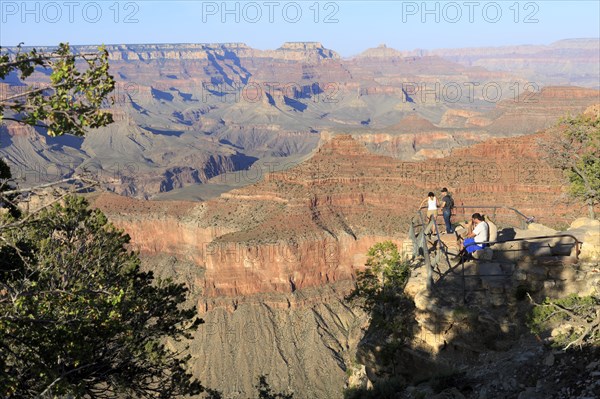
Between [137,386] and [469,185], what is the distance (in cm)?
5575

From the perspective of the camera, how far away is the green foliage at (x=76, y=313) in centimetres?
1229

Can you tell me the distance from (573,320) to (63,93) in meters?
12.9

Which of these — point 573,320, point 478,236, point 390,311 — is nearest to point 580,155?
point 478,236

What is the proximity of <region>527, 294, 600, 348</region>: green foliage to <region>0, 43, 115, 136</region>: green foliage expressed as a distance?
10834 millimetres

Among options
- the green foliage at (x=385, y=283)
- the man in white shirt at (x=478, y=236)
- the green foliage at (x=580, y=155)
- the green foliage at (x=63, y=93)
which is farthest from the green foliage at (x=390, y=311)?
the green foliage at (x=63, y=93)

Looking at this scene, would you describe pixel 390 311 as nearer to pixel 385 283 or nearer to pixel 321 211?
pixel 385 283

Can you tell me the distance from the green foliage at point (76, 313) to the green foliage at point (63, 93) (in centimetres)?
216

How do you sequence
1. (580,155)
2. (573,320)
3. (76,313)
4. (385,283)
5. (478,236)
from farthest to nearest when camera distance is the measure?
(580,155) → (385,283) → (478,236) → (573,320) → (76,313)

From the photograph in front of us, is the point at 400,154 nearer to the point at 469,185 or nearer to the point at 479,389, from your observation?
the point at 469,185

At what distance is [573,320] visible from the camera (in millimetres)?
13836

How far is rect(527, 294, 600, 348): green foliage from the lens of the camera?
40.9ft

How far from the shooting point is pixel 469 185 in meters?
67.5

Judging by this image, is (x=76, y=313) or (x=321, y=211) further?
(x=321, y=211)

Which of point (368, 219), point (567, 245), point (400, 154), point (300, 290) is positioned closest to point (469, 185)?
point (368, 219)
